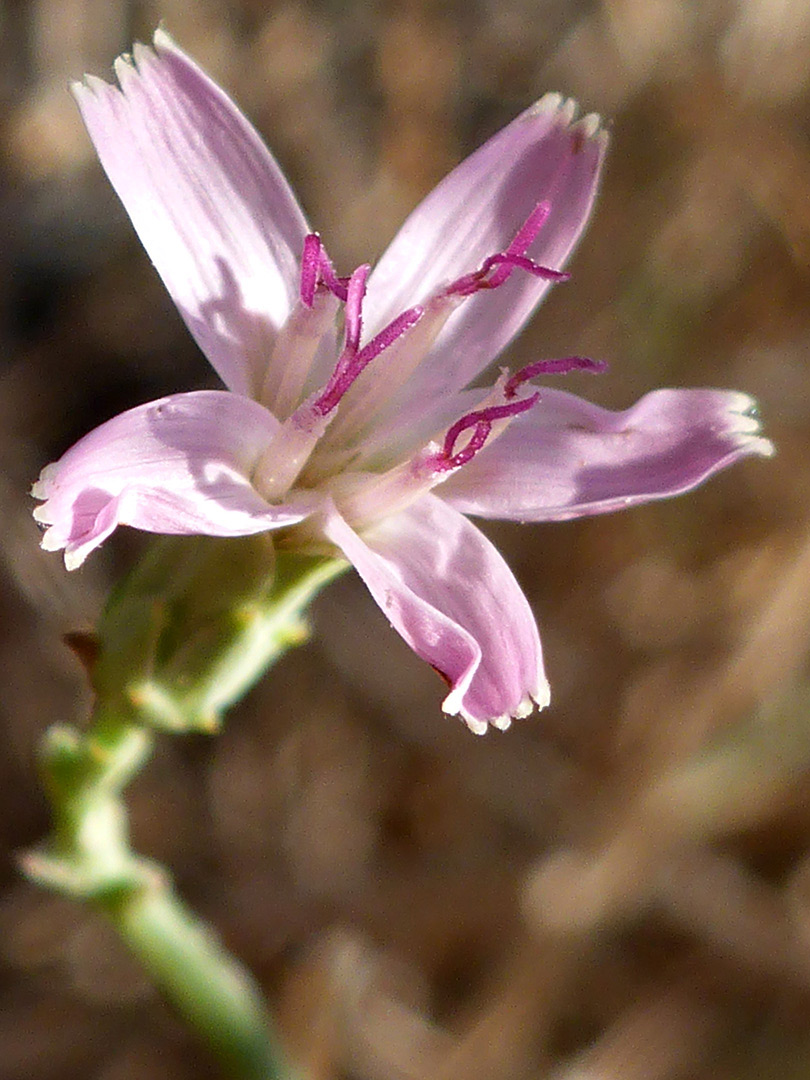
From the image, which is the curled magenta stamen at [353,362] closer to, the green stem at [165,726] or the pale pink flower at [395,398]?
the pale pink flower at [395,398]

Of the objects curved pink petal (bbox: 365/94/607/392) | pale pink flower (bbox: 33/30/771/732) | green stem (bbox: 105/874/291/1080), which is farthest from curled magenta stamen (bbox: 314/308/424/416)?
green stem (bbox: 105/874/291/1080)

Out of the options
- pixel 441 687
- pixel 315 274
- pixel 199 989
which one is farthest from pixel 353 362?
pixel 441 687

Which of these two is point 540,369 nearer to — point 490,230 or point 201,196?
point 490,230

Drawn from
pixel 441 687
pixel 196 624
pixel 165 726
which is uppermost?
pixel 196 624

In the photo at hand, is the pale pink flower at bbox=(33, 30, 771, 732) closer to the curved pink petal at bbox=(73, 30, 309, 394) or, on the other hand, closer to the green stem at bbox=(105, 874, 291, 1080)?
the curved pink petal at bbox=(73, 30, 309, 394)

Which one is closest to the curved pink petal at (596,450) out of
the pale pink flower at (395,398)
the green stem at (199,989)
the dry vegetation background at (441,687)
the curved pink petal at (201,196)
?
the pale pink flower at (395,398)

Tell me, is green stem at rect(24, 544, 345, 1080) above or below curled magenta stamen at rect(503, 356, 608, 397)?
below
